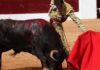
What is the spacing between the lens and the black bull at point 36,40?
195 inches

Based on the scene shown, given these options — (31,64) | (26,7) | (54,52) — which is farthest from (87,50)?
(26,7)

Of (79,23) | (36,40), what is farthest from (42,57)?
(79,23)

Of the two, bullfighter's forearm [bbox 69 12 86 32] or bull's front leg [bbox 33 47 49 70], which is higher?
bullfighter's forearm [bbox 69 12 86 32]

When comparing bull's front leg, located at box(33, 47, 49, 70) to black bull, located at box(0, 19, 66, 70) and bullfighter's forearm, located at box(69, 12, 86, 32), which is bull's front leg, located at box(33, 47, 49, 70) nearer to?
black bull, located at box(0, 19, 66, 70)

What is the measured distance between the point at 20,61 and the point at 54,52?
1.62 meters

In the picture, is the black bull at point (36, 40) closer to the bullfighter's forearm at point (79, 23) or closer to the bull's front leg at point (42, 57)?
the bull's front leg at point (42, 57)

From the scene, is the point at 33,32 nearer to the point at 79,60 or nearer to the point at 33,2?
the point at 79,60

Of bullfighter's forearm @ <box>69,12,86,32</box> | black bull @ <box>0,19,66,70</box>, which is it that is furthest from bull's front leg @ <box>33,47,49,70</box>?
bullfighter's forearm @ <box>69,12,86,32</box>

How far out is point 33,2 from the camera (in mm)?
13203

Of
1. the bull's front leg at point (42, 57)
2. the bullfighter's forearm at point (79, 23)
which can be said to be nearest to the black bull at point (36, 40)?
the bull's front leg at point (42, 57)

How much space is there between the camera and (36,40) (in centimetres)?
500

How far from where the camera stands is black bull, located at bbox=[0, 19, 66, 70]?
4941 millimetres

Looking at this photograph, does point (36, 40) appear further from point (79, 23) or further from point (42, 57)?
point (79, 23)

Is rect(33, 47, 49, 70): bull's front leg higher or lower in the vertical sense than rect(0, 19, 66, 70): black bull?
lower
